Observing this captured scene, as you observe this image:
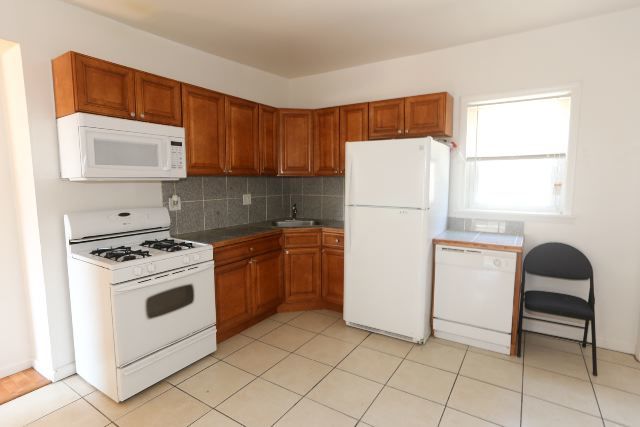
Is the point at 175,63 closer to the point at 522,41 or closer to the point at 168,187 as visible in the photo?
the point at 168,187

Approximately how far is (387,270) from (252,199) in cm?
171

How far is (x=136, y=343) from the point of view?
210 centimetres

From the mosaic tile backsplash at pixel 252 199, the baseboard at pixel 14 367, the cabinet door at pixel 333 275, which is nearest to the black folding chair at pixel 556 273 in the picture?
the cabinet door at pixel 333 275

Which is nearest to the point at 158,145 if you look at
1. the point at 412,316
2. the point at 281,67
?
the point at 281,67

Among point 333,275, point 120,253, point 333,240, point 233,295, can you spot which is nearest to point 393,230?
point 333,240

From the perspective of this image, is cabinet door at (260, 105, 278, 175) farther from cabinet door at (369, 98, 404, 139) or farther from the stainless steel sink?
cabinet door at (369, 98, 404, 139)

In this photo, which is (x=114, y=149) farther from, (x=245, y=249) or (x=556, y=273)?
(x=556, y=273)

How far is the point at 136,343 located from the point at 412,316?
2.00 meters

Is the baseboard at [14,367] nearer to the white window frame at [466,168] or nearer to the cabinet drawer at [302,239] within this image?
the cabinet drawer at [302,239]

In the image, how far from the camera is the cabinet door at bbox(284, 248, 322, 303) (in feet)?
11.2

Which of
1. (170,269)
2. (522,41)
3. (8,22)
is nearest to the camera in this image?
(8,22)

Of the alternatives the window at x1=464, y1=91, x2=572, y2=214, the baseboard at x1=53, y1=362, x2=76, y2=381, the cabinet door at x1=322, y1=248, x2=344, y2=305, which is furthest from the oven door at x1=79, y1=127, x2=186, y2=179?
the window at x1=464, y1=91, x2=572, y2=214

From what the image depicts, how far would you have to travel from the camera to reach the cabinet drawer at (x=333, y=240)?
334cm

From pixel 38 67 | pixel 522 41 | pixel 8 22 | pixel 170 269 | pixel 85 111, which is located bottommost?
pixel 170 269
